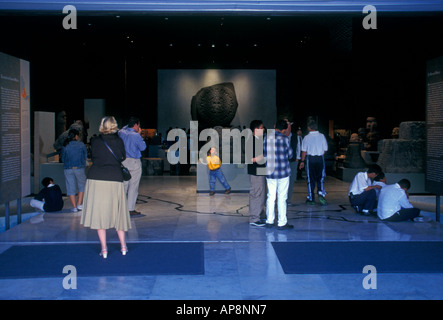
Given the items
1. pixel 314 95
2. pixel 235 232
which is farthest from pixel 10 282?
pixel 314 95

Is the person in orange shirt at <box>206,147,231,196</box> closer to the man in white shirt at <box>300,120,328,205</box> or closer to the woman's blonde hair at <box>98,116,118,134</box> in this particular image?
the man in white shirt at <box>300,120,328,205</box>

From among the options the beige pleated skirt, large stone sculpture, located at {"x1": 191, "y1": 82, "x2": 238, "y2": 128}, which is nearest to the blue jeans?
the beige pleated skirt

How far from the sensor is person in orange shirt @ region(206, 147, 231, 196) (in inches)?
423

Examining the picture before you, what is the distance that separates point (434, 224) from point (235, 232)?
121 inches

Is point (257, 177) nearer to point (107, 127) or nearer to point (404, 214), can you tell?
point (404, 214)

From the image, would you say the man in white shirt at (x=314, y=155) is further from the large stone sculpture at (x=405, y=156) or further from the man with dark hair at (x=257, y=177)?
the large stone sculpture at (x=405, y=156)

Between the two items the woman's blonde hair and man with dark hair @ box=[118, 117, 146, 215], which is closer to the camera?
the woman's blonde hair

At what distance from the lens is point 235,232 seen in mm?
6957

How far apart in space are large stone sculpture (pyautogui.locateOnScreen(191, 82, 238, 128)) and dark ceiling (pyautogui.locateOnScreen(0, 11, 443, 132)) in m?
1.50

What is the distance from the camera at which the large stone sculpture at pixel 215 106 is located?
67.7 ft

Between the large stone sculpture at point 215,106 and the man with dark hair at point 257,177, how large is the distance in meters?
13.3

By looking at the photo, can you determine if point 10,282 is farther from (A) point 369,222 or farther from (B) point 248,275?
(A) point 369,222
